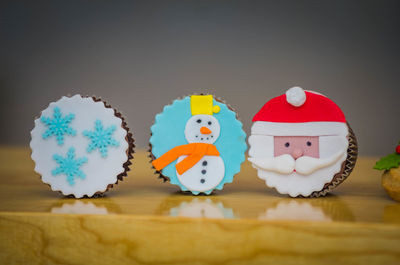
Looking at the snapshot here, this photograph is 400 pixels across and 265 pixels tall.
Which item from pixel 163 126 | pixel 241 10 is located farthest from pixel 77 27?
pixel 163 126

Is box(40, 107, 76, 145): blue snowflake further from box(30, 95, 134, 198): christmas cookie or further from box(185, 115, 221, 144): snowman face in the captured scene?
box(185, 115, 221, 144): snowman face

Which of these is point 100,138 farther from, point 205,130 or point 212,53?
point 212,53

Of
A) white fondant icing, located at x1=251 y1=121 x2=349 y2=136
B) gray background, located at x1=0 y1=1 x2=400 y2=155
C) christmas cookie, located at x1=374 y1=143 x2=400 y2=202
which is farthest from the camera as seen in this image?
gray background, located at x1=0 y1=1 x2=400 y2=155

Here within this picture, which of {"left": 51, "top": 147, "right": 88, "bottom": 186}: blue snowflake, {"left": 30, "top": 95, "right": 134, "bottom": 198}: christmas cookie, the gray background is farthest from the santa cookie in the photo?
the gray background

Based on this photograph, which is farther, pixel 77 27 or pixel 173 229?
pixel 77 27

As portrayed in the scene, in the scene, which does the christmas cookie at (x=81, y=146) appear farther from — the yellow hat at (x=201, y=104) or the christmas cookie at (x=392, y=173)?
the christmas cookie at (x=392, y=173)

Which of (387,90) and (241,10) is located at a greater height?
(241,10)

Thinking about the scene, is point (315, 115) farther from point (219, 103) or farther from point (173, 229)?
point (173, 229)
